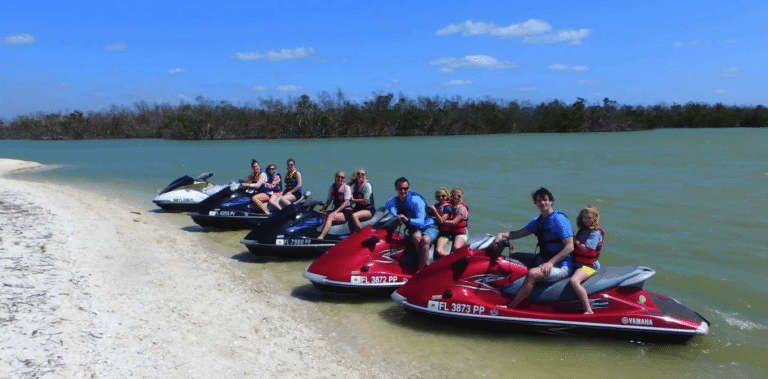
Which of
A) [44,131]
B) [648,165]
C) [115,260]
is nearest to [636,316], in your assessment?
[115,260]

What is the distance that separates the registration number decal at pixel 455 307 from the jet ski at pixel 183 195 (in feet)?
28.4

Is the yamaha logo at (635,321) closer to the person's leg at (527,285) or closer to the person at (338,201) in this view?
the person's leg at (527,285)

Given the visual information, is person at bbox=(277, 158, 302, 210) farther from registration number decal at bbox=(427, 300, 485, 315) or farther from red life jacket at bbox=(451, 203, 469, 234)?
registration number decal at bbox=(427, 300, 485, 315)

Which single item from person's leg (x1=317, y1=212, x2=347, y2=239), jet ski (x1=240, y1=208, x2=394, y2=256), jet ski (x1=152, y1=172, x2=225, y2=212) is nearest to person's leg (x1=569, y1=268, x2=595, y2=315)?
jet ski (x1=240, y1=208, x2=394, y2=256)

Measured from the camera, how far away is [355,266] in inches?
266

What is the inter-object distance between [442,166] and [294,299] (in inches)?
893

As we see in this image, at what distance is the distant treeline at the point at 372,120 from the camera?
71125 mm

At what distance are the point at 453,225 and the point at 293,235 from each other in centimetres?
264

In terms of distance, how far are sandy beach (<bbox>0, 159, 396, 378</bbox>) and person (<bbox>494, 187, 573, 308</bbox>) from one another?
1.67m

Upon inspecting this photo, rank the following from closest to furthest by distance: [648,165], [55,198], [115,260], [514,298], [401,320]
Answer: [514,298] < [401,320] < [115,260] < [55,198] < [648,165]

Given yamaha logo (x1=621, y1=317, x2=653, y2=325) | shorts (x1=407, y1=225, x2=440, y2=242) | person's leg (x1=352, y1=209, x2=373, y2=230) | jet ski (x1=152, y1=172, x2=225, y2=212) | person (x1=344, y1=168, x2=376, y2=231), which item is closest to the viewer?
yamaha logo (x1=621, y1=317, x2=653, y2=325)

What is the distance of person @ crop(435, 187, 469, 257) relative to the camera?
7.02 meters

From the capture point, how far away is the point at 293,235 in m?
8.43

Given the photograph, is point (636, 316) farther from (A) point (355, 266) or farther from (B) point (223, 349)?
(B) point (223, 349)
